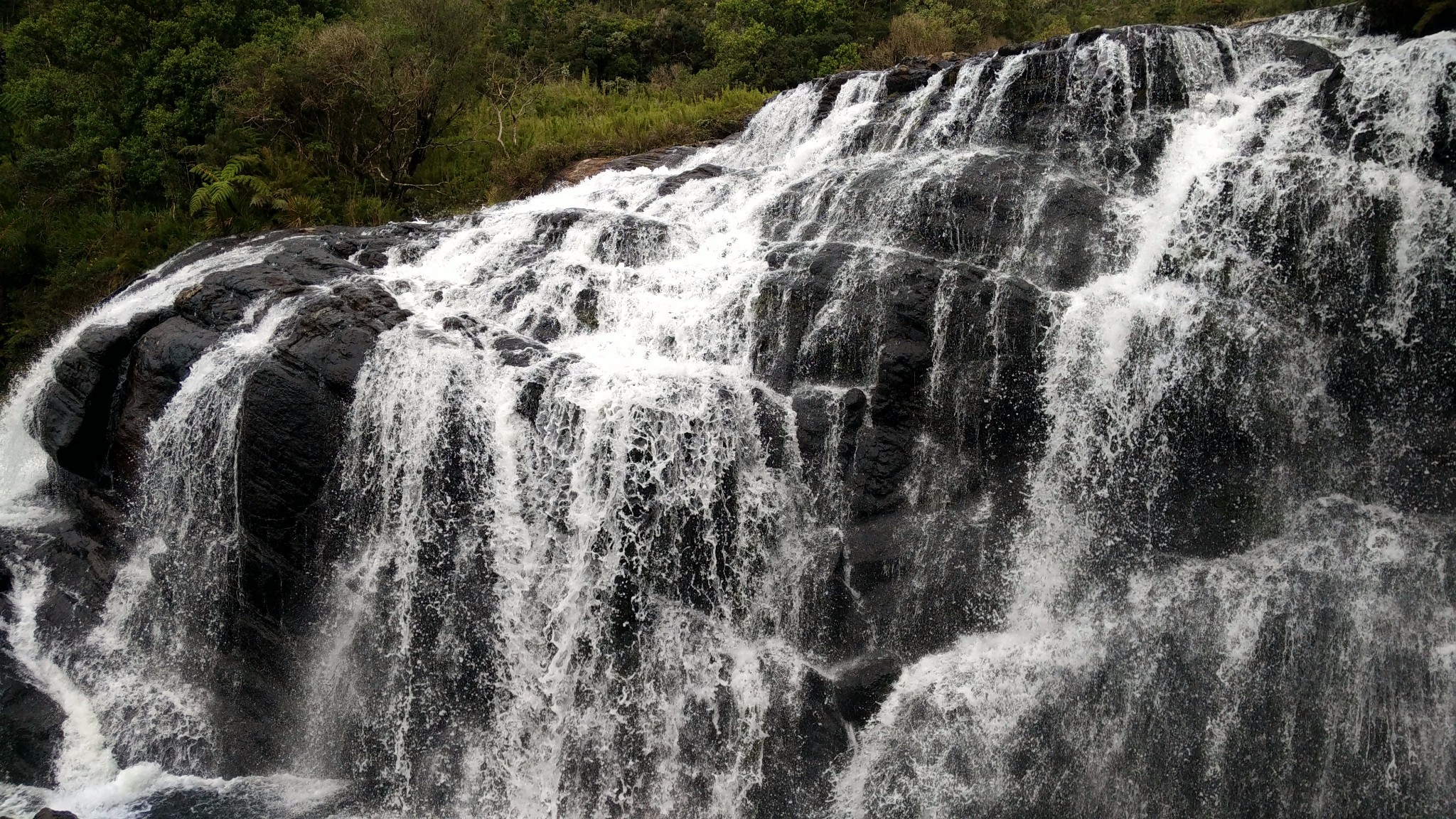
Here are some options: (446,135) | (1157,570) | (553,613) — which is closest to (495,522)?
(553,613)

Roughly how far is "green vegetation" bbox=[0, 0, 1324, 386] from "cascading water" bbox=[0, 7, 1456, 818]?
21.4 ft

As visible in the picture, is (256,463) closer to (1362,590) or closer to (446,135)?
(1362,590)

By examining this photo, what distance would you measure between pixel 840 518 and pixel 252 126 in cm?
1562

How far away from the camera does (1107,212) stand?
11.1m

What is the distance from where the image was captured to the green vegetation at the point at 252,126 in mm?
17422

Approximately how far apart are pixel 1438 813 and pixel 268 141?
20.9 meters

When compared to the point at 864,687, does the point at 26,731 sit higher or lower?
lower

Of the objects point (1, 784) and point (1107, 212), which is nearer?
point (1, 784)

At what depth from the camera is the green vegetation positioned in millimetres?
17422

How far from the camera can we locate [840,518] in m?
9.54

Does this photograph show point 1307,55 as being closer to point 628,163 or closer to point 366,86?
point 628,163

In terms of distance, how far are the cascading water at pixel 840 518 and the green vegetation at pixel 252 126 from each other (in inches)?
257

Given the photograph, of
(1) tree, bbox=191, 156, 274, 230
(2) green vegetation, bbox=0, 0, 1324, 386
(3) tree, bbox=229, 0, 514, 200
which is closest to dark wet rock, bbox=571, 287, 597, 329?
(2) green vegetation, bbox=0, 0, 1324, 386

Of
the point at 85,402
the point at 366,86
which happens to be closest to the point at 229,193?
the point at 366,86
